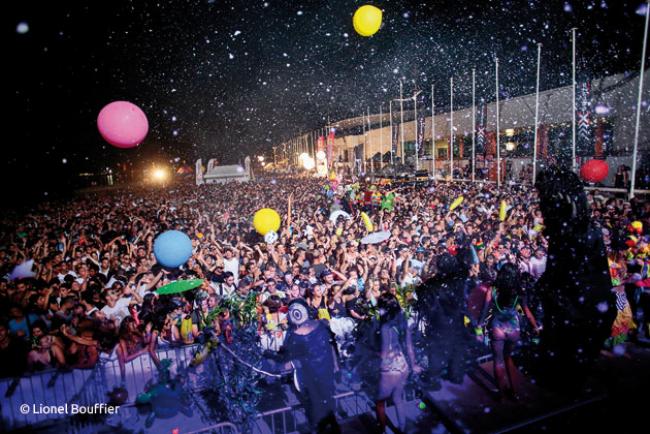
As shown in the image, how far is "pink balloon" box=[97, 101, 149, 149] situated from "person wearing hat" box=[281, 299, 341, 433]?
3.05 metres

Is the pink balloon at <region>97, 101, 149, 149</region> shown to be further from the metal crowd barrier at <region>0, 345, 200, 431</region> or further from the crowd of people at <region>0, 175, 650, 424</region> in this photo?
the metal crowd barrier at <region>0, 345, 200, 431</region>

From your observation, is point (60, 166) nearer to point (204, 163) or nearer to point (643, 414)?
point (204, 163)

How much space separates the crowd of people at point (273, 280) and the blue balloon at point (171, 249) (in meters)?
0.32

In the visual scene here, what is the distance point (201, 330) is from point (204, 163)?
42023 mm

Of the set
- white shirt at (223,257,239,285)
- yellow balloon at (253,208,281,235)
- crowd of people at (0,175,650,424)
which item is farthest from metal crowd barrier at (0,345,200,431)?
yellow balloon at (253,208,281,235)

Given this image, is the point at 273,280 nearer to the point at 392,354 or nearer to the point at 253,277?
the point at 253,277

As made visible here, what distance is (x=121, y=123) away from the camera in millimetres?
4812

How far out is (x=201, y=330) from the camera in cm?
509

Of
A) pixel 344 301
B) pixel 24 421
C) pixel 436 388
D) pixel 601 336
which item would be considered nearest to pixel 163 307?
pixel 24 421

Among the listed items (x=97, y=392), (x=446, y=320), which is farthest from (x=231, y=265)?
(x=446, y=320)

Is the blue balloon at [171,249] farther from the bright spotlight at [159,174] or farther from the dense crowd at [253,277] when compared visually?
the bright spotlight at [159,174]

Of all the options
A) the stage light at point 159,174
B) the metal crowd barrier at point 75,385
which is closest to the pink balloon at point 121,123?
the metal crowd barrier at point 75,385

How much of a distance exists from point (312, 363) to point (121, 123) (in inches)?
144

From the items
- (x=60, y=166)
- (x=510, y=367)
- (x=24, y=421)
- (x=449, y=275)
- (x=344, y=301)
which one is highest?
(x=60, y=166)
